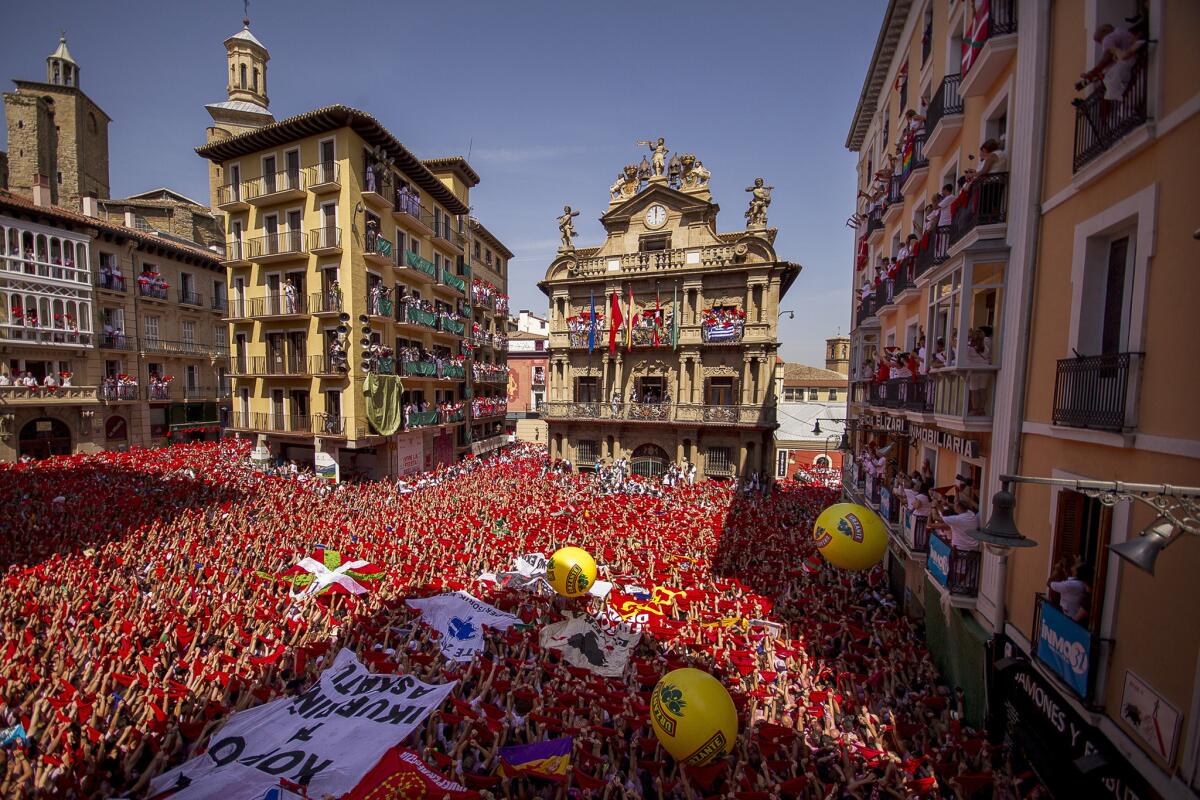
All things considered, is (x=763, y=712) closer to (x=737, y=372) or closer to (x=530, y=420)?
(x=737, y=372)

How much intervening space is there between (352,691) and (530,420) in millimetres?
41768

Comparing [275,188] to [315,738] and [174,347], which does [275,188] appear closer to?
[174,347]

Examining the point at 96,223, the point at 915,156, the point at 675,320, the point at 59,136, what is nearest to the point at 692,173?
the point at 675,320

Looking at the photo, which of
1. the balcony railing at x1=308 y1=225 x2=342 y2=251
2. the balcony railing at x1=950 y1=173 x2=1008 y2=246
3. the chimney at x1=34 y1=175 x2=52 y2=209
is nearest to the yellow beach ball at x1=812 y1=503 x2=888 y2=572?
the balcony railing at x1=950 y1=173 x2=1008 y2=246

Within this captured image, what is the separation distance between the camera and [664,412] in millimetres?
27891

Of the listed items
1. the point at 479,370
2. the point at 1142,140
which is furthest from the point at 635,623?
the point at 479,370

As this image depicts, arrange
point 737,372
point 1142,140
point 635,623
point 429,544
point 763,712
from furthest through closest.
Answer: point 737,372
point 429,544
point 635,623
point 763,712
point 1142,140

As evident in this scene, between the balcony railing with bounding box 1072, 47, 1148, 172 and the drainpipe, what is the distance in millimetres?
941

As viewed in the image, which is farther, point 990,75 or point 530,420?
point 530,420

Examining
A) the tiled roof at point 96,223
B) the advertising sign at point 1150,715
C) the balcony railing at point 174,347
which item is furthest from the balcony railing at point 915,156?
the balcony railing at point 174,347

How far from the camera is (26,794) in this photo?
604cm

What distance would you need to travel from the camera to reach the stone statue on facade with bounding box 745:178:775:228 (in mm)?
26391

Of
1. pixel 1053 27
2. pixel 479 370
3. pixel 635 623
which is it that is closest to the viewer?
pixel 1053 27

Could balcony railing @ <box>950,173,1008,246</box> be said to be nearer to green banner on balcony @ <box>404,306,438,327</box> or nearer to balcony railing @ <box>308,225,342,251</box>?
balcony railing @ <box>308,225,342,251</box>
